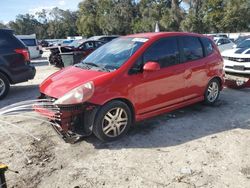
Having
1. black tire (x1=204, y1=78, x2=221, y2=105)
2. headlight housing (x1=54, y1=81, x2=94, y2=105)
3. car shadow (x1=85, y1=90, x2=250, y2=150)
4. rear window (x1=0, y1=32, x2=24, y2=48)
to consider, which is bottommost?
car shadow (x1=85, y1=90, x2=250, y2=150)

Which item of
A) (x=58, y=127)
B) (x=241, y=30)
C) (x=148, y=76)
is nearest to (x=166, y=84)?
(x=148, y=76)

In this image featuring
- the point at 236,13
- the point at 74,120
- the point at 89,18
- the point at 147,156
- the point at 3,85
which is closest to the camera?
the point at 147,156

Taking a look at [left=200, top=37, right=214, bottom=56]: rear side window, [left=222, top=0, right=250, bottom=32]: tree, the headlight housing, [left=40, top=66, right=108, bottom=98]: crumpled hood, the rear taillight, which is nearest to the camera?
the headlight housing

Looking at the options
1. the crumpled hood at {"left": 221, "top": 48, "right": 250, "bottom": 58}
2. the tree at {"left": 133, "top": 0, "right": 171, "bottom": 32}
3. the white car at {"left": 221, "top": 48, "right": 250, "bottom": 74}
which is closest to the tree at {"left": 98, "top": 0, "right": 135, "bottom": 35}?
the tree at {"left": 133, "top": 0, "right": 171, "bottom": 32}

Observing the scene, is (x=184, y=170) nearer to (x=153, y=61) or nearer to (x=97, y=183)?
(x=97, y=183)

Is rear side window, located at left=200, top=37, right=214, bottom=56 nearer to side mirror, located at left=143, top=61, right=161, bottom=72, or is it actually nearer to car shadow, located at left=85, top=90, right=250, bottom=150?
car shadow, located at left=85, top=90, right=250, bottom=150

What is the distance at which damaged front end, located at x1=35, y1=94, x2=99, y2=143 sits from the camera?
4273 millimetres

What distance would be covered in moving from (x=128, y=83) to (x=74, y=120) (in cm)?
106

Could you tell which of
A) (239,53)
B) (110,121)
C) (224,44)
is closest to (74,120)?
(110,121)

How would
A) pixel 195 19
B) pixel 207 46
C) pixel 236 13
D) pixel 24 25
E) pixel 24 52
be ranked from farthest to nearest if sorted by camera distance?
pixel 24 25 → pixel 195 19 → pixel 236 13 → pixel 24 52 → pixel 207 46

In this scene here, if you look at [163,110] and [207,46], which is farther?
[207,46]

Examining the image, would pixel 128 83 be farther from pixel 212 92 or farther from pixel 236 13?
pixel 236 13

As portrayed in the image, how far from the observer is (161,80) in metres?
5.19

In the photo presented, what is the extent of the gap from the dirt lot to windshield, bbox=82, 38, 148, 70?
1261 millimetres
